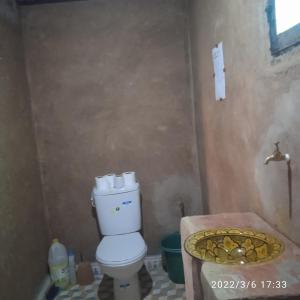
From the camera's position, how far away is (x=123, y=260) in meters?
1.85

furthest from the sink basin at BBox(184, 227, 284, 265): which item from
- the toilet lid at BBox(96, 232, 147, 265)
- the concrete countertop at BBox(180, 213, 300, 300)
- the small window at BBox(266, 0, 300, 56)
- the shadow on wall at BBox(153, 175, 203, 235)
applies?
the shadow on wall at BBox(153, 175, 203, 235)

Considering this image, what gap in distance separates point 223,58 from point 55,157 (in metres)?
1.56

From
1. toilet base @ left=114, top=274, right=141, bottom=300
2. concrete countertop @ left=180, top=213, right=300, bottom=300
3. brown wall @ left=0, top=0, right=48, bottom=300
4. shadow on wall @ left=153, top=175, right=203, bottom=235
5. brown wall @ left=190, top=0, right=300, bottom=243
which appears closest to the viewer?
concrete countertop @ left=180, top=213, right=300, bottom=300

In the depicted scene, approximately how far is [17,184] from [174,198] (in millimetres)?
1240

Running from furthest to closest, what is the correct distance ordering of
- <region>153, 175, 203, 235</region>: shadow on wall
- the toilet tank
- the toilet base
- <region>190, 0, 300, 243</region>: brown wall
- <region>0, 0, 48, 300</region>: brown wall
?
<region>153, 175, 203, 235</region>: shadow on wall < the toilet tank < the toilet base < <region>0, 0, 48, 300</region>: brown wall < <region>190, 0, 300, 243</region>: brown wall

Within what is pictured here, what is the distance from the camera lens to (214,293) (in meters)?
0.81

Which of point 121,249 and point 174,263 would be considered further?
point 174,263

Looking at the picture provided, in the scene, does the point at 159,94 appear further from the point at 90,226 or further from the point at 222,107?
the point at 90,226

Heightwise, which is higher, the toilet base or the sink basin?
the sink basin

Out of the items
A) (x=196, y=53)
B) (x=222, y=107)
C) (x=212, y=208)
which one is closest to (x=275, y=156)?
(x=222, y=107)

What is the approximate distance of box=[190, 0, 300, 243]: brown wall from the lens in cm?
105

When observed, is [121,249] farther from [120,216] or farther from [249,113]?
[249,113]

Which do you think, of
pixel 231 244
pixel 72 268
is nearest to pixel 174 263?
pixel 72 268

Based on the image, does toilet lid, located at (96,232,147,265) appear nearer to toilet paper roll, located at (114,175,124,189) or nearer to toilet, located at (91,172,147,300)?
toilet, located at (91,172,147,300)
